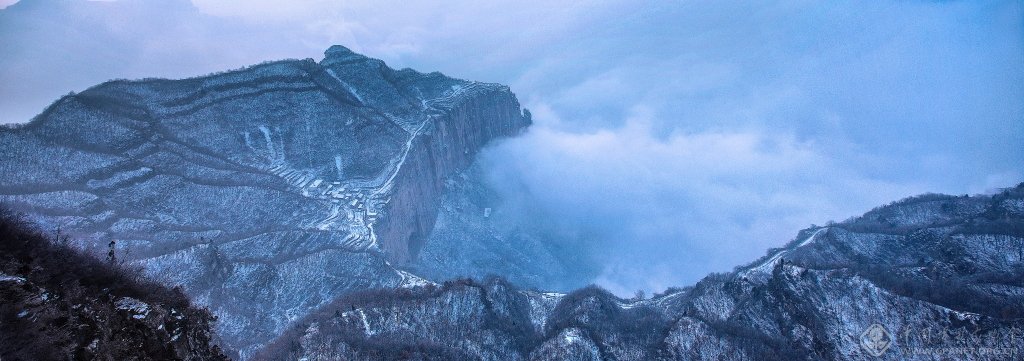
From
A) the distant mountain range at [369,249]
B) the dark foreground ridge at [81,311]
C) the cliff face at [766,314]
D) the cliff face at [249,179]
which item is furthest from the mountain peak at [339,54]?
the dark foreground ridge at [81,311]

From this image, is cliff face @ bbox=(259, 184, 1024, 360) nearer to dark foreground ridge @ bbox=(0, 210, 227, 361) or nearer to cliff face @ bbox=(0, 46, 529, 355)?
cliff face @ bbox=(0, 46, 529, 355)

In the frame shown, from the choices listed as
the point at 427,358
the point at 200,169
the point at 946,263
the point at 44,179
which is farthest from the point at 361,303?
the point at 946,263

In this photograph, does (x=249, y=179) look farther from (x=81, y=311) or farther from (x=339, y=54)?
(x=81, y=311)

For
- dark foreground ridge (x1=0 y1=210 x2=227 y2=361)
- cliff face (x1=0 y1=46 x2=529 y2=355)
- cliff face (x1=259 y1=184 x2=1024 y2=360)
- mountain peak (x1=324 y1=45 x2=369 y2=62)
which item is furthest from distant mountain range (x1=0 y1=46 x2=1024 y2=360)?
dark foreground ridge (x1=0 y1=210 x2=227 y2=361)

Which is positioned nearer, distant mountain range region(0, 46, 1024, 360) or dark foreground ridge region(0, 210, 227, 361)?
dark foreground ridge region(0, 210, 227, 361)

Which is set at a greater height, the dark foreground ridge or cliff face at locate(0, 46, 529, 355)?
cliff face at locate(0, 46, 529, 355)

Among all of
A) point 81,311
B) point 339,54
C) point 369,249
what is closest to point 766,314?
point 369,249

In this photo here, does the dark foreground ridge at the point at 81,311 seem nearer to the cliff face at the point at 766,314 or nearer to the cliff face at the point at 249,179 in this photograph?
the cliff face at the point at 766,314

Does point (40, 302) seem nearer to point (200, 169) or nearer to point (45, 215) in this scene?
point (45, 215)
